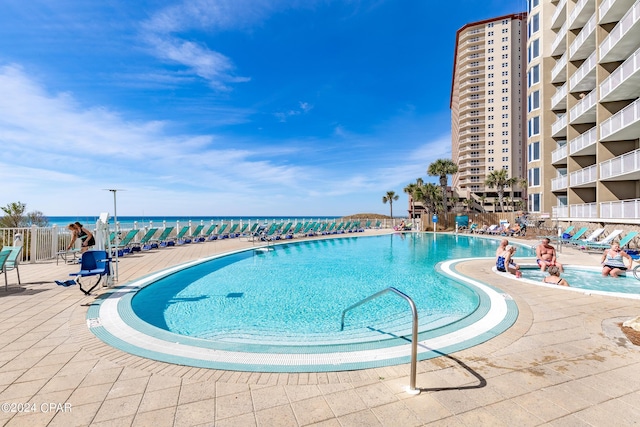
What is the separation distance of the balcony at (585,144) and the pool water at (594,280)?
11042 mm

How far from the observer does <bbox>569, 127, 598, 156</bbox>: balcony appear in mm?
15953

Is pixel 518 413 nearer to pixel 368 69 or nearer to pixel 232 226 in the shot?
pixel 232 226

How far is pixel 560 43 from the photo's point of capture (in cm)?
2091

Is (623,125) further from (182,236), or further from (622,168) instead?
(182,236)

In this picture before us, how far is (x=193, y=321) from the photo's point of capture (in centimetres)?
570

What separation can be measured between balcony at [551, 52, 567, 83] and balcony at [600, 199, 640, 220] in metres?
11.7

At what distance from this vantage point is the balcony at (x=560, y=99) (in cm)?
2027

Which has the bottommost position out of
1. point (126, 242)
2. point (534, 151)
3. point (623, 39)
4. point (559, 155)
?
point (126, 242)

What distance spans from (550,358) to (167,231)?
17509mm

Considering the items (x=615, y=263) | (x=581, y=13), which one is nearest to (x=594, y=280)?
(x=615, y=263)

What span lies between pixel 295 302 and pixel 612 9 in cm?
2041

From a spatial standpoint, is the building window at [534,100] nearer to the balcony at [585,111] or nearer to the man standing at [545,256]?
the balcony at [585,111]

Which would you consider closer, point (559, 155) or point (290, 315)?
point (290, 315)

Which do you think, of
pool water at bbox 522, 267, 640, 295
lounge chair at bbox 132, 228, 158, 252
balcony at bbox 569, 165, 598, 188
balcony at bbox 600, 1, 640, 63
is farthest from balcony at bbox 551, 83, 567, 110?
lounge chair at bbox 132, 228, 158, 252
